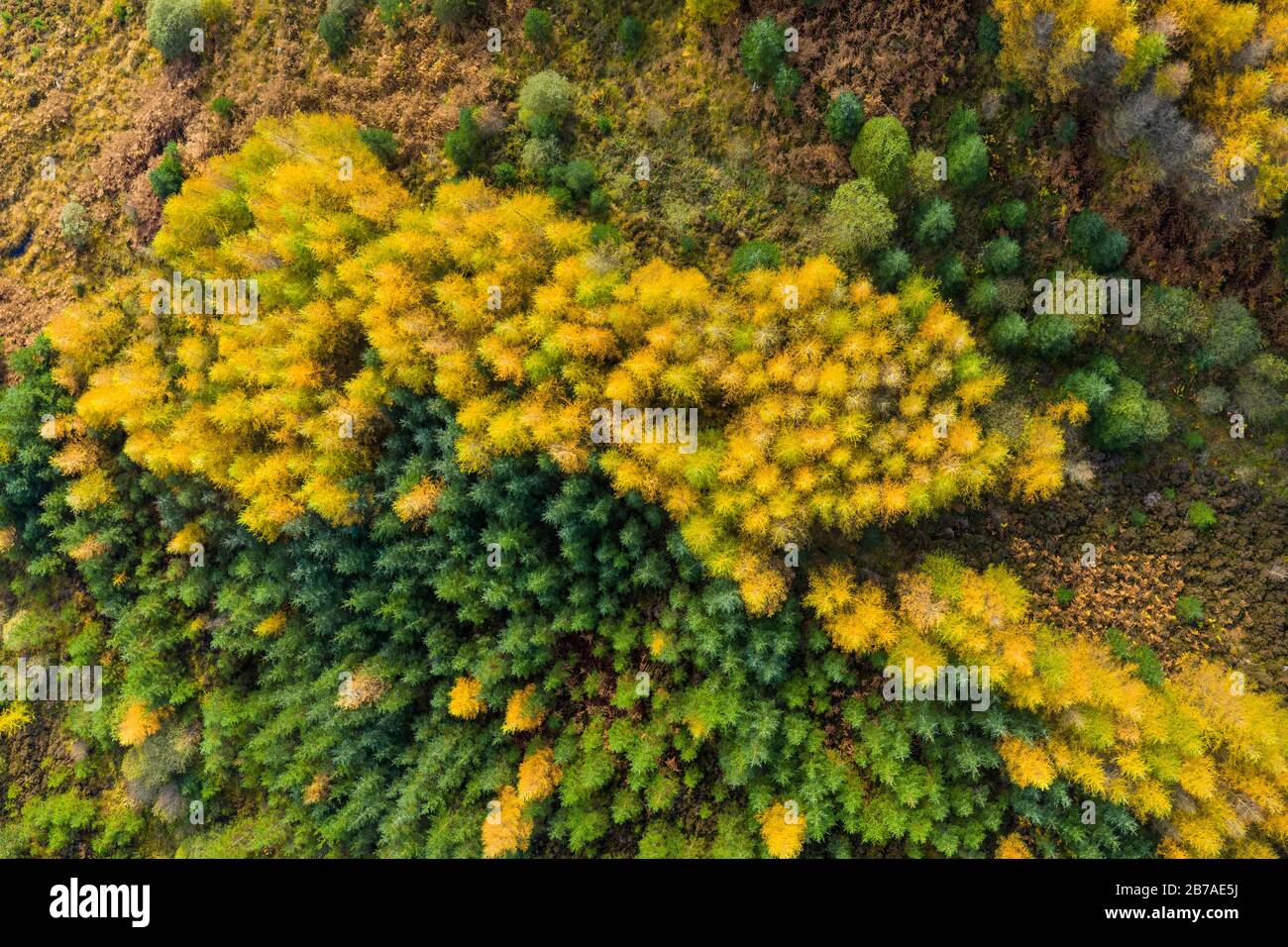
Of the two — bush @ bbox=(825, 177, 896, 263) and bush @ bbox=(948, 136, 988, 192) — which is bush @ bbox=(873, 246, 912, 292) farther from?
bush @ bbox=(948, 136, 988, 192)

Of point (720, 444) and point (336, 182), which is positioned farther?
point (336, 182)

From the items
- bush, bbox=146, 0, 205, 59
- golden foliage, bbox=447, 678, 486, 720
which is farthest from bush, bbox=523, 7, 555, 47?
golden foliage, bbox=447, 678, 486, 720

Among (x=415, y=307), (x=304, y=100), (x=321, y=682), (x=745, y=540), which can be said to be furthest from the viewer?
(x=304, y=100)

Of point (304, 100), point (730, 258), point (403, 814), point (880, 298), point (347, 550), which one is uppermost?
point (304, 100)

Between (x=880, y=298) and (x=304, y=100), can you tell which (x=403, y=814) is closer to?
(x=880, y=298)

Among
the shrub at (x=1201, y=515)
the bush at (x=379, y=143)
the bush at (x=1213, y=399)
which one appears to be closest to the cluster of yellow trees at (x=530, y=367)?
the bush at (x=379, y=143)

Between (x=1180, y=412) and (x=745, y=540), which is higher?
(x=1180, y=412)

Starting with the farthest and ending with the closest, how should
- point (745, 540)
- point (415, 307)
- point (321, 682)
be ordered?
point (321, 682), point (415, 307), point (745, 540)

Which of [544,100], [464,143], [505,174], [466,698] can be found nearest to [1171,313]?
[544,100]

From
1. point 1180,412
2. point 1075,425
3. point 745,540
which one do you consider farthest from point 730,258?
point 1180,412
